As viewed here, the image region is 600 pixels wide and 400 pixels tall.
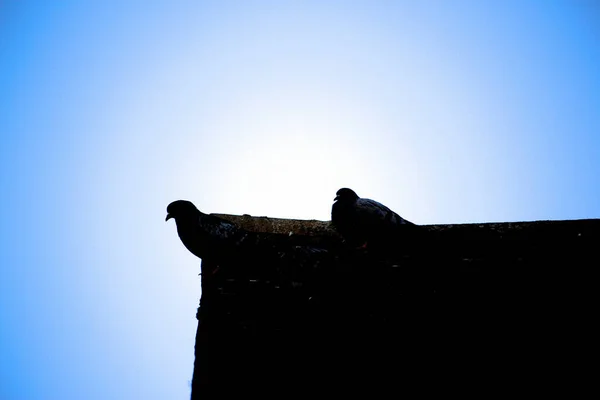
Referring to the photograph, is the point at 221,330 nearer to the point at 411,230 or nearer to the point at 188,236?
the point at 188,236

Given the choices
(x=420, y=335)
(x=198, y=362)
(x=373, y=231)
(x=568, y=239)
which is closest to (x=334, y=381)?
(x=420, y=335)

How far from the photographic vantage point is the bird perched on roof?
2.80 m

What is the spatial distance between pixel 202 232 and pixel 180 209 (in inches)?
36.7

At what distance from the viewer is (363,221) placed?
3.21m

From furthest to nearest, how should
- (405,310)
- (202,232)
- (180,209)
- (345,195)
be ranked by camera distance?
(345,195) < (180,209) < (202,232) < (405,310)

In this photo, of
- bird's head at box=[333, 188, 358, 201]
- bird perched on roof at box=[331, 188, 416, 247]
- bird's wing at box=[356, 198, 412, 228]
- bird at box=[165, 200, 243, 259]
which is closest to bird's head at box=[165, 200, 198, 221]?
bird at box=[165, 200, 243, 259]

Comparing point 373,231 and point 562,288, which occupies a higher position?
point 373,231

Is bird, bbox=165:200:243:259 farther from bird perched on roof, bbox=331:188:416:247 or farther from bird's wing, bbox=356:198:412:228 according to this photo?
bird's wing, bbox=356:198:412:228

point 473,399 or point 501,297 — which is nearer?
point 473,399

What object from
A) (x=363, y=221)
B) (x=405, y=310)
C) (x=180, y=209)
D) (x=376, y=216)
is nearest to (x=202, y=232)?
(x=180, y=209)

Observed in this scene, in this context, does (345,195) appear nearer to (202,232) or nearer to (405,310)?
(202,232)

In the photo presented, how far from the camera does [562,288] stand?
1898 millimetres

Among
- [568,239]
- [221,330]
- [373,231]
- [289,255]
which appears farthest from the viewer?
[373,231]

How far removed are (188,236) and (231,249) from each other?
0.76 metres
